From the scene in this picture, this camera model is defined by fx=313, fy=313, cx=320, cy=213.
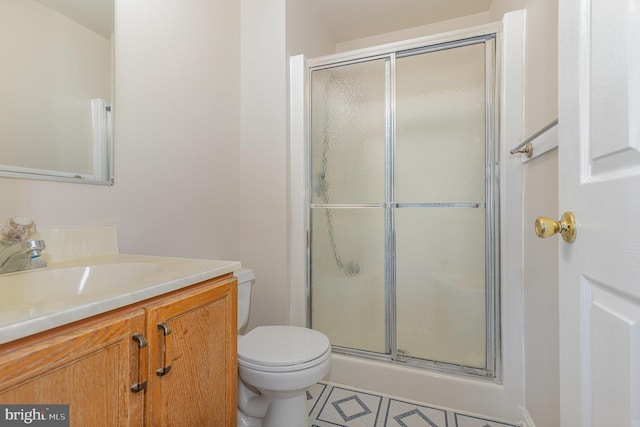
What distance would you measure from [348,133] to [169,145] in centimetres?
99

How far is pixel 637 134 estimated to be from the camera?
434mm

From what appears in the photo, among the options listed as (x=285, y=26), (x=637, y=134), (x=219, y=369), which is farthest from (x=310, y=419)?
(x=285, y=26)

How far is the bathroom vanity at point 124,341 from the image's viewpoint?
48 centimetres

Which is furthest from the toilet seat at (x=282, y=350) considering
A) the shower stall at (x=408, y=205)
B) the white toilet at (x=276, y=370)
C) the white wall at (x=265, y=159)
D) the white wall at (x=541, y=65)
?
the white wall at (x=541, y=65)

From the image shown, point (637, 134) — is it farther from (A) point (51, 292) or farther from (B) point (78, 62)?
(B) point (78, 62)

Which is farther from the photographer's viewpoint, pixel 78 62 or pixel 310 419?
pixel 310 419

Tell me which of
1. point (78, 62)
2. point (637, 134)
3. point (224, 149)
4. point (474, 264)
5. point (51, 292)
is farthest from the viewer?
point (224, 149)

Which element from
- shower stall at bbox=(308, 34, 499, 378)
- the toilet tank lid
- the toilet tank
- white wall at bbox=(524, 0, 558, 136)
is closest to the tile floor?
shower stall at bbox=(308, 34, 499, 378)

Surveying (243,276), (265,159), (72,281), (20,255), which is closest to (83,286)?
(72,281)

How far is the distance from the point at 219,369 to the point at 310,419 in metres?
0.86

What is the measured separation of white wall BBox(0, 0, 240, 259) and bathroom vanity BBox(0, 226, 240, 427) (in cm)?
24

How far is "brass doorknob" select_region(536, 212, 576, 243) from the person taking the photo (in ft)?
1.97

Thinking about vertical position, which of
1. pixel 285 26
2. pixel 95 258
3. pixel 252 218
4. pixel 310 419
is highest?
pixel 285 26

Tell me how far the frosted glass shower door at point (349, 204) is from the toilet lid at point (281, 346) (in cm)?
49
